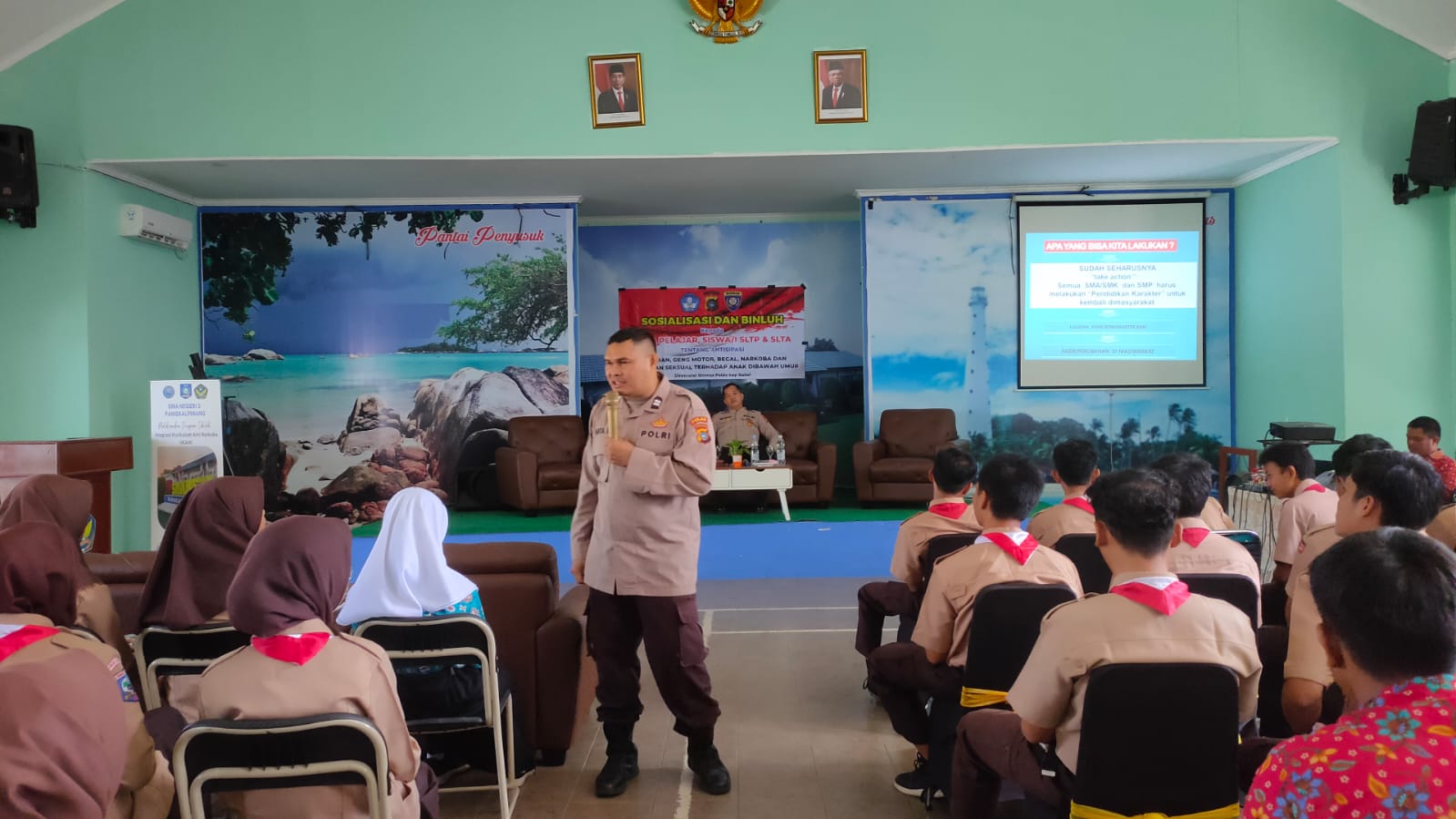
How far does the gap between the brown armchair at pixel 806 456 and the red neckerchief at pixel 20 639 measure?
21.5ft

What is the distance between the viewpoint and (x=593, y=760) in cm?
306

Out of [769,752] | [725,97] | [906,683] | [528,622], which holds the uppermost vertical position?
[725,97]

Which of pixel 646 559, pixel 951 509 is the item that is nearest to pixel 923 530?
pixel 951 509

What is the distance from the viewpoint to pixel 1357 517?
89.6 inches

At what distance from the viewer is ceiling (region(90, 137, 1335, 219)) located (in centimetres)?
699

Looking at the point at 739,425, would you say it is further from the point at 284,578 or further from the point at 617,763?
the point at 284,578

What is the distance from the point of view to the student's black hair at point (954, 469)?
3191 mm

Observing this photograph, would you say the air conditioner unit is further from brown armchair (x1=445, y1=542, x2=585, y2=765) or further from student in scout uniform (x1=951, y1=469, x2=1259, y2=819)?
student in scout uniform (x1=951, y1=469, x2=1259, y2=819)

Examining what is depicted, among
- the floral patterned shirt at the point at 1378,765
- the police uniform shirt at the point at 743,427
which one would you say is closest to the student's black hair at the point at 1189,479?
the floral patterned shirt at the point at 1378,765

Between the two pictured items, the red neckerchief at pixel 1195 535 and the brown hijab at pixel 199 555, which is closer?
the brown hijab at pixel 199 555

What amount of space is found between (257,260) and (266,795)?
26.3 ft

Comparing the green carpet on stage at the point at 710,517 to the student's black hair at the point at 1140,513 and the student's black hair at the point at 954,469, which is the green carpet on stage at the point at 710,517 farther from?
the student's black hair at the point at 1140,513

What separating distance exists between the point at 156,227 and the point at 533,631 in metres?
6.50

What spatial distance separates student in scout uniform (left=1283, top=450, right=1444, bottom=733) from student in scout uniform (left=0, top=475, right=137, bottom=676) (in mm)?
2633
